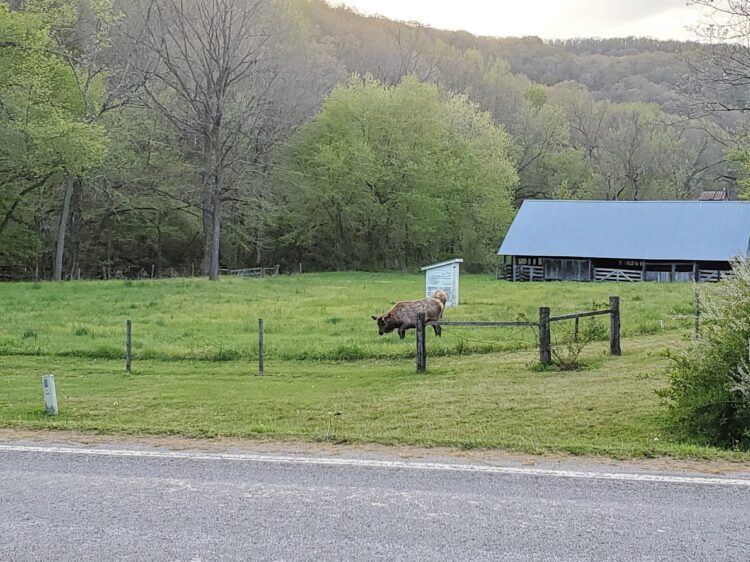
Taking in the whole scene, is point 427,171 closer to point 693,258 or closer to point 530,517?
point 693,258

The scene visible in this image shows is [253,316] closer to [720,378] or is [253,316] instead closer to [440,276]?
[440,276]

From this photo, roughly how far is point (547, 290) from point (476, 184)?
25.7 m

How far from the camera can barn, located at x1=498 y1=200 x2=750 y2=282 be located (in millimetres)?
43562

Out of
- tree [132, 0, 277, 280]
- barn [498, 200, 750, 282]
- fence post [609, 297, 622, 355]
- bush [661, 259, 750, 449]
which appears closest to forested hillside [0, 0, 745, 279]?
tree [132, 0, 277, 280]

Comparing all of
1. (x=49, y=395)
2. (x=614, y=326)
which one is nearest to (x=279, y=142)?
(x=614, y=326)

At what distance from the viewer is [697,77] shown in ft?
57.2

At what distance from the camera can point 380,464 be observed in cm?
733

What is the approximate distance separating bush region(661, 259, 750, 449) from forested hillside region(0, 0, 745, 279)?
416 inches

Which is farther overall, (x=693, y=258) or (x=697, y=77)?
(x=693, y=258)

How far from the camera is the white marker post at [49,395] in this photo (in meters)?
9.95

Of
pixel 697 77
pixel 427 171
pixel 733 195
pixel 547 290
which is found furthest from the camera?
pixel 733 195

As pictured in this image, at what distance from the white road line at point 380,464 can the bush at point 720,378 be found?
6.18ft

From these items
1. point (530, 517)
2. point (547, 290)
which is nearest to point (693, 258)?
point (547, 290)

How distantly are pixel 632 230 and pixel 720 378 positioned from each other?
1585 inches
